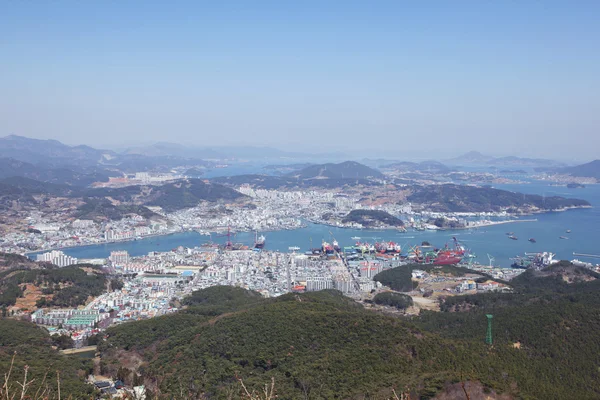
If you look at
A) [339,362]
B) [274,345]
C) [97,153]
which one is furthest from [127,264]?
[97,153]

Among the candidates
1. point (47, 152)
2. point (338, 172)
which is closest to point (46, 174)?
point (338, 172)

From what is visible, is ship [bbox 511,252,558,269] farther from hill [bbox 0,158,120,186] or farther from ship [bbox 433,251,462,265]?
hill [bbox 0,158,120,186]

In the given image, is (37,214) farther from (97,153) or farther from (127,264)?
(97,153)

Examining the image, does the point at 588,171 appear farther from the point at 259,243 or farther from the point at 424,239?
the point at 259,243

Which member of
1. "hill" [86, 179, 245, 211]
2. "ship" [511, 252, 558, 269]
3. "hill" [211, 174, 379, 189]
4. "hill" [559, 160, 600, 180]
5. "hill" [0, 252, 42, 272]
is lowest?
"ship" [511, 252, 558, 269]

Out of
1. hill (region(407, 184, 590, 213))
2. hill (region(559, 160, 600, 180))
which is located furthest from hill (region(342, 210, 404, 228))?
hill (region(559, 160, 600, 180))

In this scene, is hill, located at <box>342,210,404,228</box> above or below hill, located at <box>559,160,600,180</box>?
below

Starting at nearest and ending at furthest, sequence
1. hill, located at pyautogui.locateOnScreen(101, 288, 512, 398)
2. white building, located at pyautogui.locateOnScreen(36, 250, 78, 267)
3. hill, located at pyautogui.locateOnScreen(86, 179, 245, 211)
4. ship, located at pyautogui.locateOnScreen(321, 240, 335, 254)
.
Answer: hill, located at pyautogui.locateOnScreen(101, 288, 512, 398)
white building, located at pyautogui.locateOnScreen(36, 250, 78, 267)
ship, located at pyautogui.locateOnScreen(321, 240, 335, 254)
hill, located at pyautogui.locateOnScreen(86, 179, 245, 211)

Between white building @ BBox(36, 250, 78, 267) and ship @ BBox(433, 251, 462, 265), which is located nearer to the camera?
white building @ BBox(36, 250, 78, 267)
